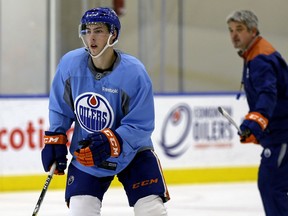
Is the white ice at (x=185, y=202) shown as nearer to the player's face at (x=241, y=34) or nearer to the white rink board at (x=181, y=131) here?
the white rink board at (x=181, y=131)

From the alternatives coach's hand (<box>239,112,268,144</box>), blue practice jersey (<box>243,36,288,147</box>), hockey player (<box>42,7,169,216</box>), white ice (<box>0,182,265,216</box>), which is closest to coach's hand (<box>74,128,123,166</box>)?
hockey player (<box>42,7,169,216</box>)

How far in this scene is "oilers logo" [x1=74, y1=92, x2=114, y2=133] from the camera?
327 cm

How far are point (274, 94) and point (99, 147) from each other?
0.80m

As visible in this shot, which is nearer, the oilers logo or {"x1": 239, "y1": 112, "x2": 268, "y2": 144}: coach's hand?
the oilers logo

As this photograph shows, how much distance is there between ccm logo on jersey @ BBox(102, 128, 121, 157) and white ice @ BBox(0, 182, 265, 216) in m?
2.35

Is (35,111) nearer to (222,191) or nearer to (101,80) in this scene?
(222,191)

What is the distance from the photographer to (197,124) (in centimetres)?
754

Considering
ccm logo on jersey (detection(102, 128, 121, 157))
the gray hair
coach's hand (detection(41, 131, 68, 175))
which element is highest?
the gray hair

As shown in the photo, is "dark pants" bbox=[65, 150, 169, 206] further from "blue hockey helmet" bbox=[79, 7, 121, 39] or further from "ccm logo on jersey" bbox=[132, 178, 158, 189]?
"blue hockey helmet" bbox=[79, 7, 121, 39]

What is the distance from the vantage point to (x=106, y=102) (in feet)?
10.7

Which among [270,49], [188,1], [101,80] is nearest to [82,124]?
[101,80]

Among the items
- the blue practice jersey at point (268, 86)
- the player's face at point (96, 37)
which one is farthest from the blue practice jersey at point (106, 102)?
the blue practice jersey at point (268, 86)

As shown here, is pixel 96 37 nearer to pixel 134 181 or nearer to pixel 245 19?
pixel 134 181

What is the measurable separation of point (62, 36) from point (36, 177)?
1.47m
